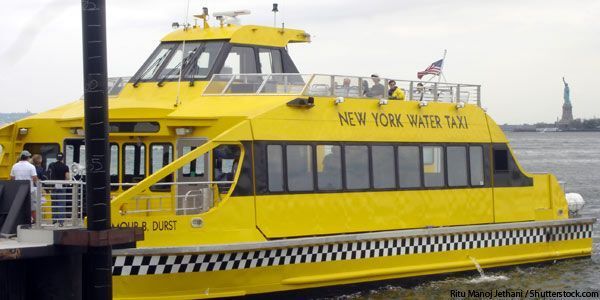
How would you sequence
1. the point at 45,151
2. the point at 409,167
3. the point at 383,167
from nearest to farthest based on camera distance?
the point at 45,151 → the point at 383,167 → the point at 409,167

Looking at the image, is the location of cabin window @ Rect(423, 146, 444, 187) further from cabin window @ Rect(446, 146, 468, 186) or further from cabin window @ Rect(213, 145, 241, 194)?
cabin window @ Rect(213, 145, 241, 194)

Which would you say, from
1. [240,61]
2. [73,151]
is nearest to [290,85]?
[240,61]

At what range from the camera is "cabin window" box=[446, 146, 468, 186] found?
17.2 meters

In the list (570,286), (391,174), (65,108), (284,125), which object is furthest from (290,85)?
(570,286)

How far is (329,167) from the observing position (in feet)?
50.3

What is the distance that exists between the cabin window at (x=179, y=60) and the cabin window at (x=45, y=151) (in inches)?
74.4

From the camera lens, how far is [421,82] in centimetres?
1736

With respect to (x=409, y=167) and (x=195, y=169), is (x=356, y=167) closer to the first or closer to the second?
(x=409, y=167)

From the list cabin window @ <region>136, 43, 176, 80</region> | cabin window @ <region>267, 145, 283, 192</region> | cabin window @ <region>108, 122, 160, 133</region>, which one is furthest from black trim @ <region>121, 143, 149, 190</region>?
cabin window @ <region>267, 145, 283, 192</region>

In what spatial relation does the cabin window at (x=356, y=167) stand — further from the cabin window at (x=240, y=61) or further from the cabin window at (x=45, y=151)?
the cabin window at (x=45, y=151)

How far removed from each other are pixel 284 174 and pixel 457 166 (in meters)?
3.92

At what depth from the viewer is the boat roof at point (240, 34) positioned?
16.4m

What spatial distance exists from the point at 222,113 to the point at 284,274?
2.32 metres

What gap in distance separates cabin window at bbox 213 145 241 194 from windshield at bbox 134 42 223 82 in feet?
6.09
